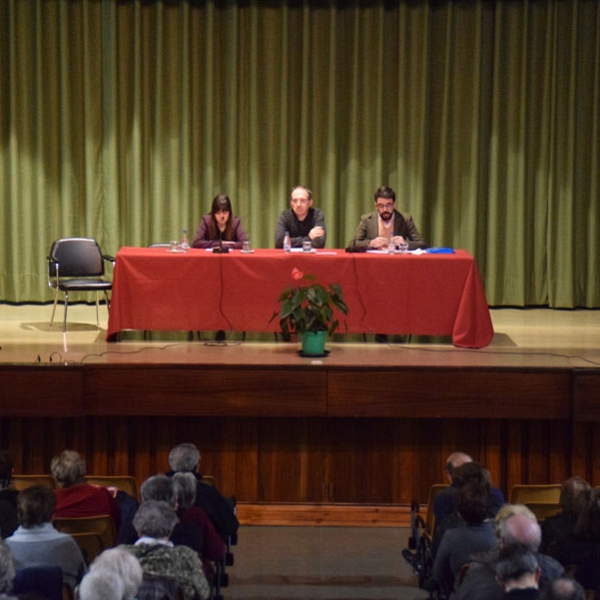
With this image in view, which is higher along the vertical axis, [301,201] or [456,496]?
[301,201]

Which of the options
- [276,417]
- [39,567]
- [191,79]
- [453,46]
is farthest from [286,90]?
[39,567]

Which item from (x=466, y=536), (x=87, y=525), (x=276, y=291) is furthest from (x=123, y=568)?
(x=276, y=291)

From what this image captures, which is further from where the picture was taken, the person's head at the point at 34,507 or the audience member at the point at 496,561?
the person's head at the point at 34,507

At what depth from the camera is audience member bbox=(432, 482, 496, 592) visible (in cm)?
406

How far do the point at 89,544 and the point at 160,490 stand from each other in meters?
0.31

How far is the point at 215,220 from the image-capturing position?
27.1 feet

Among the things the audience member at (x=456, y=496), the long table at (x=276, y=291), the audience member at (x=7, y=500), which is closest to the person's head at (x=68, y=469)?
the audience member at (x=7, y=500)

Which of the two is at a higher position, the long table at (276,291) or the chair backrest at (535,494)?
the long table at (276,291)

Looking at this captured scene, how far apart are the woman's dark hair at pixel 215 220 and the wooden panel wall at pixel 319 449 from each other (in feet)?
7.01

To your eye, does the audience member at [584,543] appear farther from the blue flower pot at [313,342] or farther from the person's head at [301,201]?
the person's head at [301,201]

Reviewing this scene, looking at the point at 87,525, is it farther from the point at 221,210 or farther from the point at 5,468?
the point at 221,210

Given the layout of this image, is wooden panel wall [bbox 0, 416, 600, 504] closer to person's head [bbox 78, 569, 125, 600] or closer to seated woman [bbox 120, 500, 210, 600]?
seated woman [bbox 120, 500, 210, 600]

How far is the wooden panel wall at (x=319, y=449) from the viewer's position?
249 inches

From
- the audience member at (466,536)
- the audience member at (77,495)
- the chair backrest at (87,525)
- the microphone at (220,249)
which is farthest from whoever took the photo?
the microphone at (220,249)
